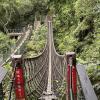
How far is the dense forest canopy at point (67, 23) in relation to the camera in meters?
9.41

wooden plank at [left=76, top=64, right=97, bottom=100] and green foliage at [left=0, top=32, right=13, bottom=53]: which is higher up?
green foliage at [left=0, top=32, right=13, bottom=53]

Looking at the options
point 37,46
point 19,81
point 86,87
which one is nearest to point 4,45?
point 37,46

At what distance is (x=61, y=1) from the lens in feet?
57.5

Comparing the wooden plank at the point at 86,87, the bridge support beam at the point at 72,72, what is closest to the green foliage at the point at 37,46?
the wooden plank at the point at 86,87

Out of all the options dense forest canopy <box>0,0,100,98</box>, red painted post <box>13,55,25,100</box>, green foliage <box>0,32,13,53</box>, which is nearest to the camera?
red painted post <box>13,55,25,100</box>

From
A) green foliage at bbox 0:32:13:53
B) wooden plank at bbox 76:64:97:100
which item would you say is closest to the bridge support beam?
wooden plank at bbox 76:64:97:100

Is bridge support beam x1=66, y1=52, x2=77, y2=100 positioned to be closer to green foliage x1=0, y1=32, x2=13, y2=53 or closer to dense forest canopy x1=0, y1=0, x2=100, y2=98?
dense forest canopy x1=0, y1=0, x2=100, y2=98

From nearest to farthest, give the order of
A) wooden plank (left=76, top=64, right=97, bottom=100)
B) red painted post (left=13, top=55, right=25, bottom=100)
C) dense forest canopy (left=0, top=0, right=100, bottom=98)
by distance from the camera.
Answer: wooden plank (left=76, top=64, right=97, bottom=100) < red painted post (left=13, top=55, right=25, bottom=100) < dense forest canopy (left=0, top=0, right=100, bottom=98)

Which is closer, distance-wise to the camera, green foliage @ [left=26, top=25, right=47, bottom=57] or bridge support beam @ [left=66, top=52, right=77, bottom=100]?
bridge support beam @ [left=66, top=52, right=77, bottom=100]

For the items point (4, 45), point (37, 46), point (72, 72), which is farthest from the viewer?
point (4, 45)

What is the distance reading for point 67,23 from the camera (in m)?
16.1

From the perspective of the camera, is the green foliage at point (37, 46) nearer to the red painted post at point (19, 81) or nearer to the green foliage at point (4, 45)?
the green foliage at point (4, 45)

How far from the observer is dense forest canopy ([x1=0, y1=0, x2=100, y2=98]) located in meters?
9.41

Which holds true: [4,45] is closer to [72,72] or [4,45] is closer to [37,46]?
[37,46]
